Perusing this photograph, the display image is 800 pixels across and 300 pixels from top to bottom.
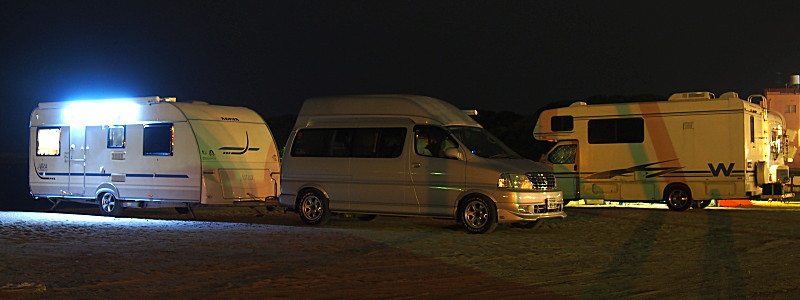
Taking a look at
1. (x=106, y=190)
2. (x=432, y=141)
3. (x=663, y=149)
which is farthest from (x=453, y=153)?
(x=106, y=190)

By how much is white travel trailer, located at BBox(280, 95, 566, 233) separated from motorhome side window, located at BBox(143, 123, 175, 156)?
2.77m

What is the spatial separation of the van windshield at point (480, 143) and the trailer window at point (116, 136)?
7667mm

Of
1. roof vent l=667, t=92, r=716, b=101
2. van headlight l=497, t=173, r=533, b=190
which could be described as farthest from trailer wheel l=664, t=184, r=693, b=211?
van headlight l=497, t=173, r=533, b=190

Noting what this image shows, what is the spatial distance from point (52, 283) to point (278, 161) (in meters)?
10.2

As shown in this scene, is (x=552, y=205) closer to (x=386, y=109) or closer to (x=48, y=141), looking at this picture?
(x=386, y=109)

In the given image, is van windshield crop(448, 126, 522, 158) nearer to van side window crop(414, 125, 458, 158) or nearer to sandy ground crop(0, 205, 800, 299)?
van side window crop(414, 125, 458, 158)

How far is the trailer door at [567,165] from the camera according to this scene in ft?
69.8

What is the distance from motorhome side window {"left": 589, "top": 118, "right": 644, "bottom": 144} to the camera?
20391mm

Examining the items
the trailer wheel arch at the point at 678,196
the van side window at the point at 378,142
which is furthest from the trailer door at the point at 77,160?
Result: the trailer wheel arch at the point at 678,196

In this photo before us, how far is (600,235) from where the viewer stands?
47.5 ft

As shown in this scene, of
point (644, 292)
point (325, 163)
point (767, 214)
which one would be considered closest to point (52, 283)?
point (644, 292)

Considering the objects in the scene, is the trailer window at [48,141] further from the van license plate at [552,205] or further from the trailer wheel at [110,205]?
the van license plate at [552,205]

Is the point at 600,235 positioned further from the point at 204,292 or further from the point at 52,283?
the point at 52,283

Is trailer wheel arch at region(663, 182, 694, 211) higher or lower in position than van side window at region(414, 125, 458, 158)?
lower
